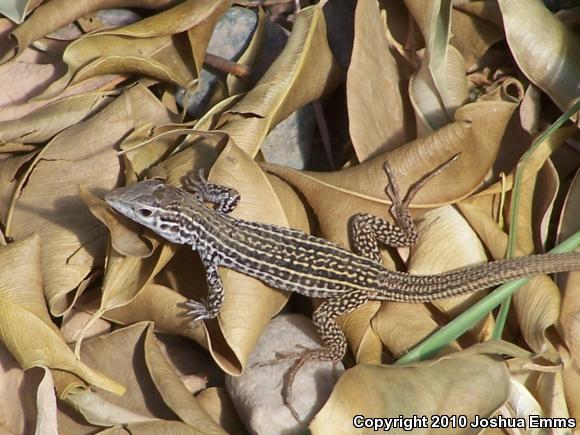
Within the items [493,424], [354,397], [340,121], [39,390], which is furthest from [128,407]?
[340,121]

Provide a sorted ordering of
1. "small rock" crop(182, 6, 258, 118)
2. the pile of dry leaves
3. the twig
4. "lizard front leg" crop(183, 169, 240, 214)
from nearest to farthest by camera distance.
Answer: the pile of dry leaves, "lizard front leg" crop(183, 169, 240, 214), the twig, "small rock" crop(182, 6, 258, 118)

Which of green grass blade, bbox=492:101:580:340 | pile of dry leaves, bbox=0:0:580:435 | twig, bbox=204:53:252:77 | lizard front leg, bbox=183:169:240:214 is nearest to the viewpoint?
pile of dry leaves, bbox=0:0:580:435

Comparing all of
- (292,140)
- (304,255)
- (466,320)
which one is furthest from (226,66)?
(466,320)

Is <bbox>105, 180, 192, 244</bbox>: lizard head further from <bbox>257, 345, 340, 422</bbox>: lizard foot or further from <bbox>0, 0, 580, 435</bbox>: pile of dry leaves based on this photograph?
<bbox>257, 345, 340, 422</bbox>: lizard foot

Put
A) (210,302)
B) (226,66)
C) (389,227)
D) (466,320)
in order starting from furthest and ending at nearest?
(226,66)
(389,227)
(210,302)
(466,320)

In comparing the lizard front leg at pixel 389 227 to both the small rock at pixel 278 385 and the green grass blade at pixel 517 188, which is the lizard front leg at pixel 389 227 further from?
the small rock at pixel 278 385

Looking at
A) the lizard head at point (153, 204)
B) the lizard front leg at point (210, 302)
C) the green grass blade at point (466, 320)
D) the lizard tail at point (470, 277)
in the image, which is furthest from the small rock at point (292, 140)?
the green grass blade at point (466, 320)

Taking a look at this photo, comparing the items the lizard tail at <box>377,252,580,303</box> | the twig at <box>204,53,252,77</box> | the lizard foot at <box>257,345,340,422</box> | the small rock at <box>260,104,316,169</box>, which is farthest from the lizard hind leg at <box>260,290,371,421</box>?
the twig at <box>204,53,252,77</box>

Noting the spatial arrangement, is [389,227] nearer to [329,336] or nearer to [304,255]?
[304,255]
